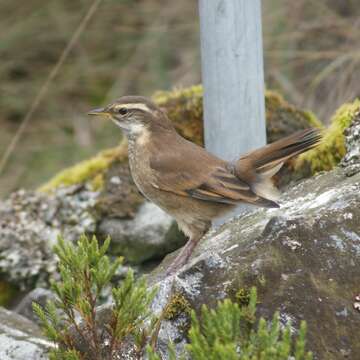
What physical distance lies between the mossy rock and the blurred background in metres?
2.42

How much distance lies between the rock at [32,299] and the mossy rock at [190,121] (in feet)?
3.20

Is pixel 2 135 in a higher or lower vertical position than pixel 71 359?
higher

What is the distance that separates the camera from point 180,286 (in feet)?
12.8

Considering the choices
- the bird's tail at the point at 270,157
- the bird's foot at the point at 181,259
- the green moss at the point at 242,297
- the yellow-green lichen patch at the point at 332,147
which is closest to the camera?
the green moss at the point at 242,297

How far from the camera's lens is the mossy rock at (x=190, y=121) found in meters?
6.66

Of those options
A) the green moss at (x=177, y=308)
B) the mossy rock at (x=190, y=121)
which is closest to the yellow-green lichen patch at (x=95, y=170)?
the mossy rock at (x=190, y=121)

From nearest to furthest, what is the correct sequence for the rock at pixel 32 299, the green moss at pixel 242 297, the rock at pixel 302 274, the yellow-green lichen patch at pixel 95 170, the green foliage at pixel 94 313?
1. the green foliage at pixel 94 313
2. the rock at pixel 302 274
3. the green moss at pixel 242 297
4. the rock at pixel 32 299
5. the yellow-green lichen patch at pixel 95 170

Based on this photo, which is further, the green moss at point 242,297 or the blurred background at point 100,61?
the blurred background at point 100,61

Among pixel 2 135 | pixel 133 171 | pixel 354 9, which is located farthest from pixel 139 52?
pixel 133 171

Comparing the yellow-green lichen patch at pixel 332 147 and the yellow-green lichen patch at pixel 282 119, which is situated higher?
the yellow-green lichen patch at pixel 282 119

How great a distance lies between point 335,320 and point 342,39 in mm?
6043

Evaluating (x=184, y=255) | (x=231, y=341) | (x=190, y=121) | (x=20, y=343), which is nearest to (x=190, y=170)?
(x=184, y=255)

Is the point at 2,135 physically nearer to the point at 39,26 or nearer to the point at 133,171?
the point at 39,26

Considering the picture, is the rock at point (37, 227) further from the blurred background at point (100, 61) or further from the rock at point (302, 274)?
the blurred background at point (100, 61)
